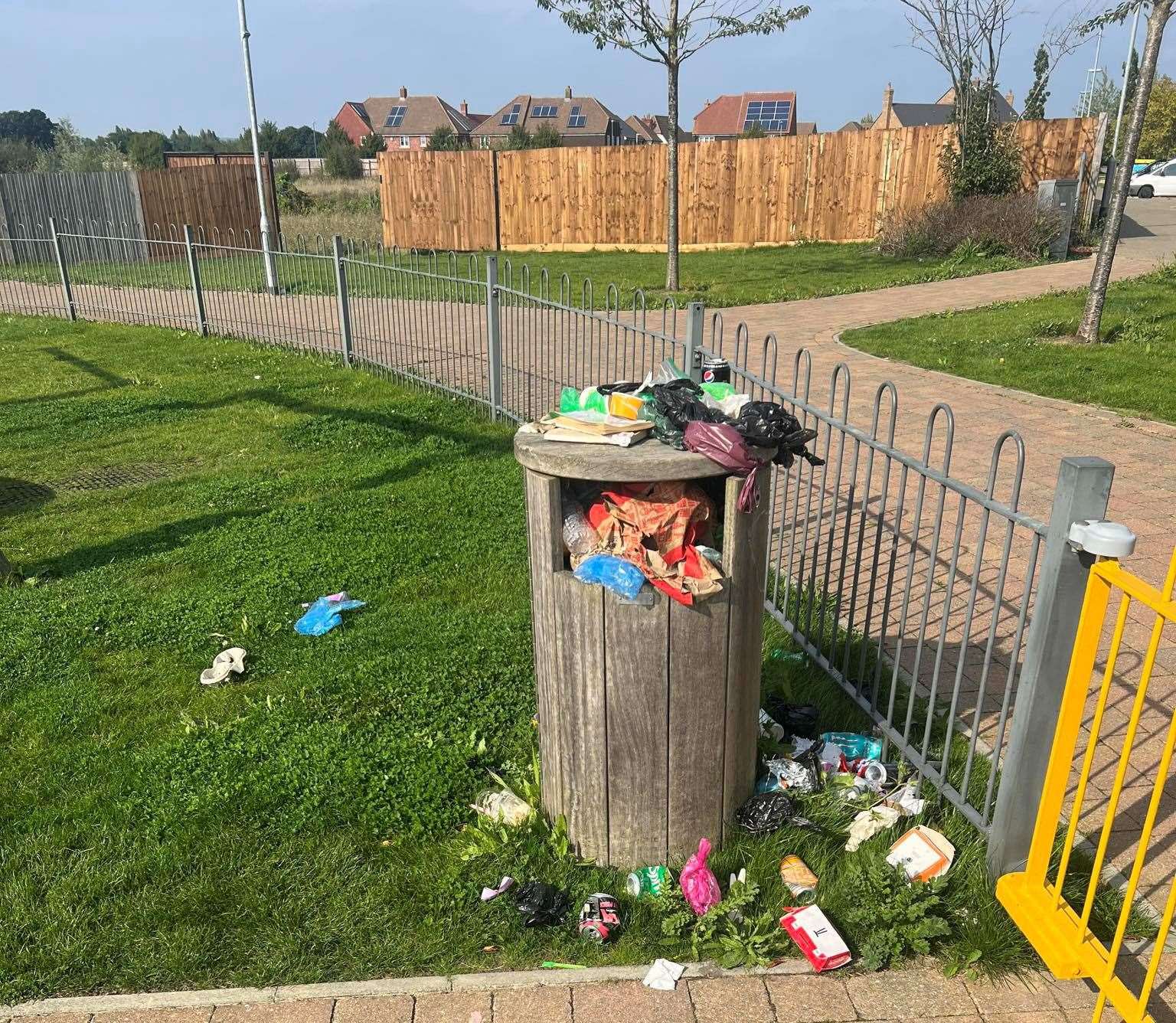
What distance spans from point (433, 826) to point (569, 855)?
0.50 m

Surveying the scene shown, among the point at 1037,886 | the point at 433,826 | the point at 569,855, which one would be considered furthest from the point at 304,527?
the point at 1037,886

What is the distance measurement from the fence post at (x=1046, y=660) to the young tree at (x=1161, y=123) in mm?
60333

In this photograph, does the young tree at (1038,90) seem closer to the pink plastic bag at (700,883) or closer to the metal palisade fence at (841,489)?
the metal palisade fence at (841,489)

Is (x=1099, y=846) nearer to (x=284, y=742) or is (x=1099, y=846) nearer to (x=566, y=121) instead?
(x=284, y=742)

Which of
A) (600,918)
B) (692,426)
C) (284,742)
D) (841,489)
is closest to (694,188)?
(841,489)

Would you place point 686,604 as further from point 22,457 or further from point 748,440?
point 22,457

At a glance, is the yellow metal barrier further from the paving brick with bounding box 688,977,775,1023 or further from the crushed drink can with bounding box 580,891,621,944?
the crushed drink can with bounding box 580,891,621,944

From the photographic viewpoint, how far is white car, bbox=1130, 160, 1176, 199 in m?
31.7

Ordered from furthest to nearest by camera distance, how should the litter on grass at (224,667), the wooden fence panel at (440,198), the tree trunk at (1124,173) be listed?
the wooden fence panel at (440,198)
the tree trunk at (1124,173)
the litter on grass at (224,667)

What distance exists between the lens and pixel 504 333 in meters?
8.39

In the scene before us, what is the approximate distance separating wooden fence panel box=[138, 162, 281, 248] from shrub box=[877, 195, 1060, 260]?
42.5 feet

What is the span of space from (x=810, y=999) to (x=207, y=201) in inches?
914

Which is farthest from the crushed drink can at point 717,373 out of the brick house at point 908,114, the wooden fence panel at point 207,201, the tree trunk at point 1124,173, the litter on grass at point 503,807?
the brick house at point 908,114

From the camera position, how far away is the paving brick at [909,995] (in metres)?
2.48
